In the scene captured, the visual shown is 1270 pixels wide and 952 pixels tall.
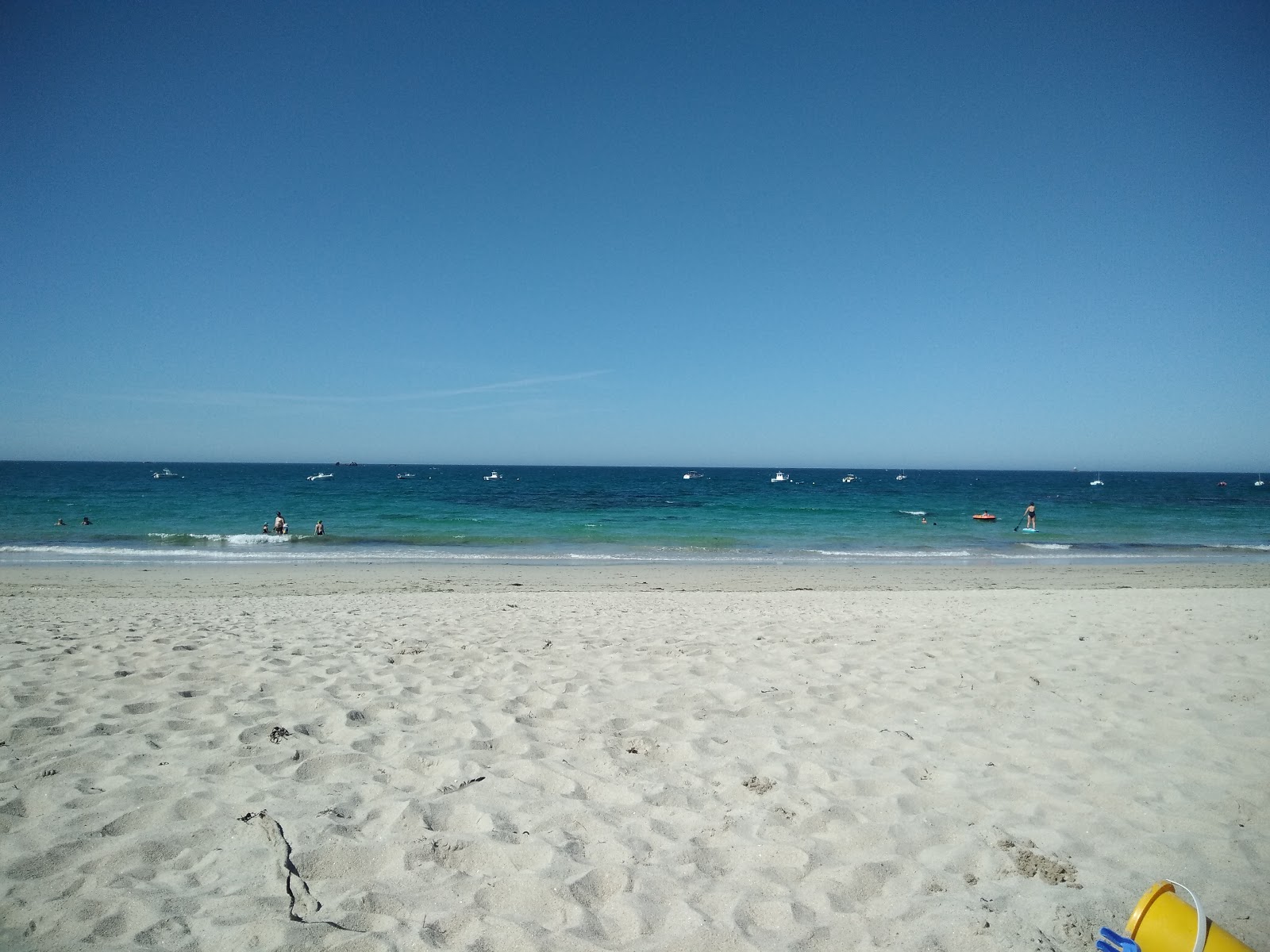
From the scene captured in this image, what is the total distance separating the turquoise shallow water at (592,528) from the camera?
867 inches

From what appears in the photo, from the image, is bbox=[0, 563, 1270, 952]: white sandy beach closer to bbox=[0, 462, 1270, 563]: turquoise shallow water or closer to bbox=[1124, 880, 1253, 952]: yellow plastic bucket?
bbox=[1124, 880, 1253, 952]: yellow plastic bucket

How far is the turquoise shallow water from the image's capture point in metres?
22.0

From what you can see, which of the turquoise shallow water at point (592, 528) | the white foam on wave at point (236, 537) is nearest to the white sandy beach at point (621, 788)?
the turquoise shallow water at point (592, 528)

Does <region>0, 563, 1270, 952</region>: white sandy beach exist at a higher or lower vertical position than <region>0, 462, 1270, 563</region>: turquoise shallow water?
higher

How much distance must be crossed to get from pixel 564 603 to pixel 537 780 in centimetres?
674

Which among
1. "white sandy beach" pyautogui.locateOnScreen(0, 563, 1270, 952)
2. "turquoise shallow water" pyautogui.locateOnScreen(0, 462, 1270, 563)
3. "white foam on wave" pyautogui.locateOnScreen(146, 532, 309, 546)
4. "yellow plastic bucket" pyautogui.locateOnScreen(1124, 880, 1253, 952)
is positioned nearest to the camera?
"yellow plastic bucket" pyautogui.locateOnScreen(1124, 880, 1253, 952)

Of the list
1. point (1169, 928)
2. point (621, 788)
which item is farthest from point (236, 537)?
point (1169, 928)

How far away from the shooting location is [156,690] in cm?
489

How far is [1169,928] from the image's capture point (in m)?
2.31

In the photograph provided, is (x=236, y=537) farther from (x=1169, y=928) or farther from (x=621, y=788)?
(x=1169, y=928)

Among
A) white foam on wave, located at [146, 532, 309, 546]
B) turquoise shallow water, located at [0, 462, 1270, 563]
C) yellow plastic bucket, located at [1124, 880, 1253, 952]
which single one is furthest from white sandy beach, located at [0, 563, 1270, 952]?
white foam on wave, located at [146, 532, 309, 546]

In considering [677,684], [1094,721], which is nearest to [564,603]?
[677,684]

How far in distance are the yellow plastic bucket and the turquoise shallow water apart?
1854cm

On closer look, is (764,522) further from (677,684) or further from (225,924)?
(225,924)
